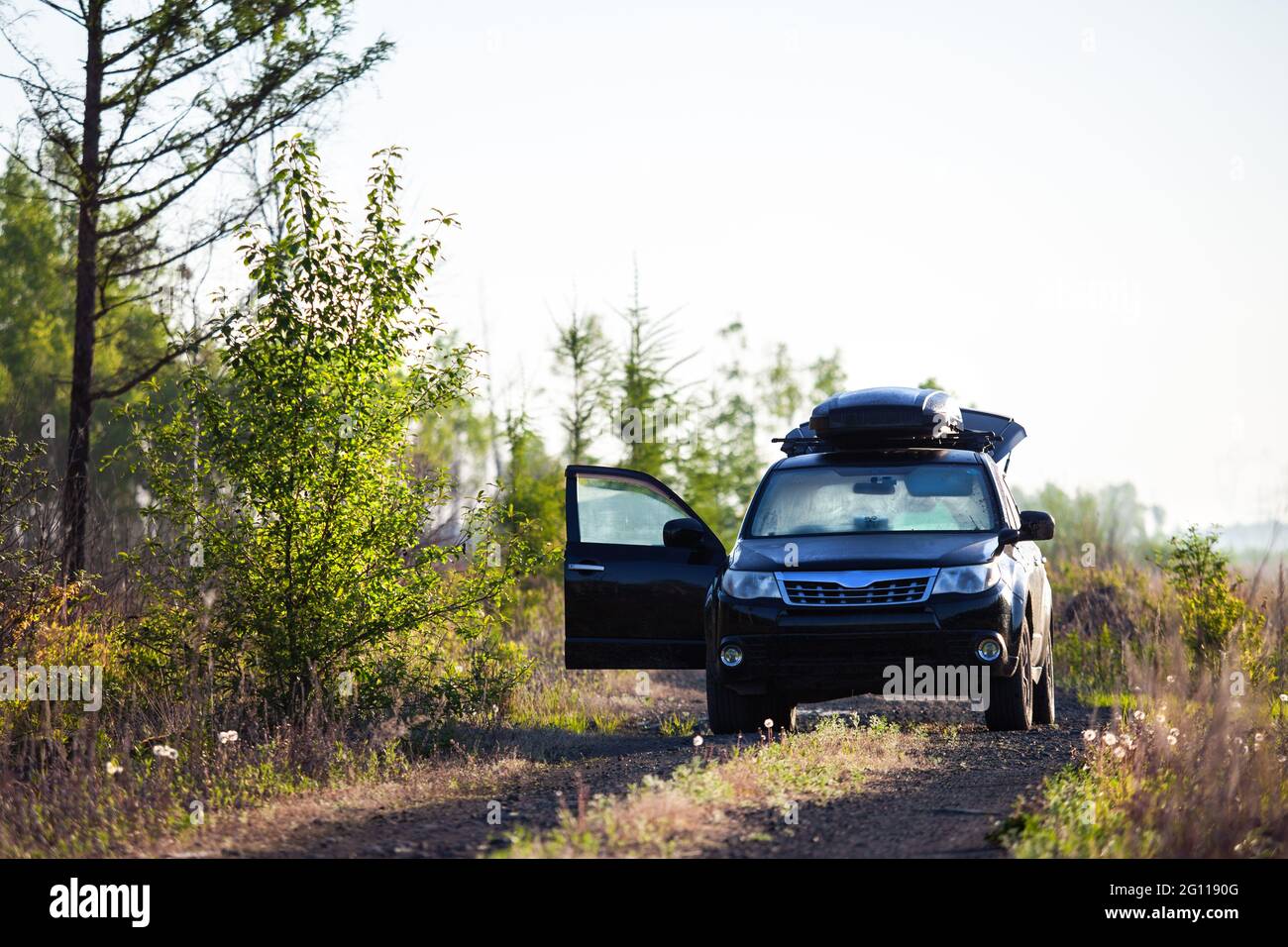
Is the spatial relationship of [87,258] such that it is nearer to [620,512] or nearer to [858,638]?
[620,512]

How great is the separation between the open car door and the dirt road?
0.77 m

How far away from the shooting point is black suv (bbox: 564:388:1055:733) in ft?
32.2

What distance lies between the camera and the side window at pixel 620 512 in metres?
11.9

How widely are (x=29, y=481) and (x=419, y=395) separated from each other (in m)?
3.45

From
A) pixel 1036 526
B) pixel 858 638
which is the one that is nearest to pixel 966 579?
pixel 858 638

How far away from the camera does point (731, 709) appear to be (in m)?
10.7

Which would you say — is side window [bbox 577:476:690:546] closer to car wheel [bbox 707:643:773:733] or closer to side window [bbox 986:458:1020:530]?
car wheel [bbox 707:643:773:733]

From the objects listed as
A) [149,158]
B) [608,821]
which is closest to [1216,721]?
[608,821]

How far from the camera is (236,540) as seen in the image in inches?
434

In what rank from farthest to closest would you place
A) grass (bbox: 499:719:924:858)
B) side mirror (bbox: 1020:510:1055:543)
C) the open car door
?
the open car door
side mirror (bbox: 1020:510:1055:543)
grass (bbox: 499:719:924:858)

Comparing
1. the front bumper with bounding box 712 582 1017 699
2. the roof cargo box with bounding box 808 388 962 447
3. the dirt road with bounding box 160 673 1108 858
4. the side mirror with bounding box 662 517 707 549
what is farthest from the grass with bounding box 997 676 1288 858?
the side mirror with bounding box 662 517 707 549

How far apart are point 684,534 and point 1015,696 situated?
2715 millimetres

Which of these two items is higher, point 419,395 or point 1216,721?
point 419,395
